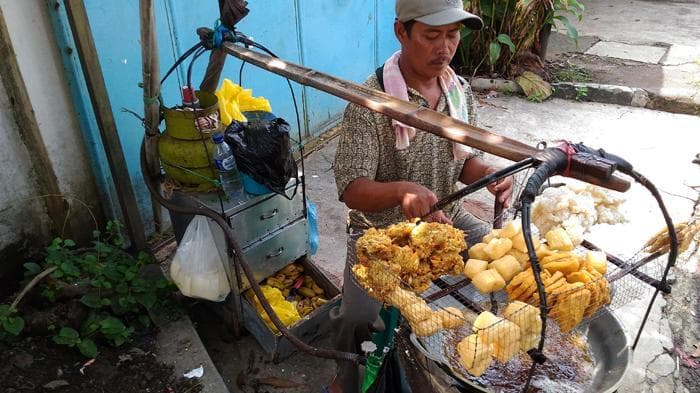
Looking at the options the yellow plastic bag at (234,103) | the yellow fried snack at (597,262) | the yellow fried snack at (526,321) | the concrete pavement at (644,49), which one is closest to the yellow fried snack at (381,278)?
the yellow fried snack at (526,321)

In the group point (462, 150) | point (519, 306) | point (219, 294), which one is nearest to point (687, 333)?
point (462, 150)

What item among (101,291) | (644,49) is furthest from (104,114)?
(644,49)

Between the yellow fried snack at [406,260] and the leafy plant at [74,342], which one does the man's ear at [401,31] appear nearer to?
the yellow fried snack at [406,260]

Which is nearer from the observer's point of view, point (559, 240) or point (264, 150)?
point (559, 240)

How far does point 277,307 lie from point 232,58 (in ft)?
7.25

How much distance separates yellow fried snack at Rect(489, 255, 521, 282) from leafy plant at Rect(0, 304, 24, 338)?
2.60 m

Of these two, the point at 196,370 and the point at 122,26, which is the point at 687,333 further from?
the point at 122,26

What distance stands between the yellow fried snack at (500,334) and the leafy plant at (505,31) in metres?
5.92

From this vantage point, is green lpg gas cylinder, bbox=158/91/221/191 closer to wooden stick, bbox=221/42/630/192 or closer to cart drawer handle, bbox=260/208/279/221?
cart drawer handle, bbox=260/208/279/221

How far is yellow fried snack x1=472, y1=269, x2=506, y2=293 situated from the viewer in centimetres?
147

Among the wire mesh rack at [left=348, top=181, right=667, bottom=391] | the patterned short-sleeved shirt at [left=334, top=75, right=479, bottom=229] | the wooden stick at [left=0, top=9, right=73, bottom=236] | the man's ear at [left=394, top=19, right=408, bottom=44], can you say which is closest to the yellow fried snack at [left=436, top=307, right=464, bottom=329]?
the wire mesh rack at [left=348, top=181, right=667, bottom=391]

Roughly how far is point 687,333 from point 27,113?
4406 millimetres

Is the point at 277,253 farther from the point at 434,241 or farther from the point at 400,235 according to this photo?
the point at 434,241

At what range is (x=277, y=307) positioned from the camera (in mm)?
3049
